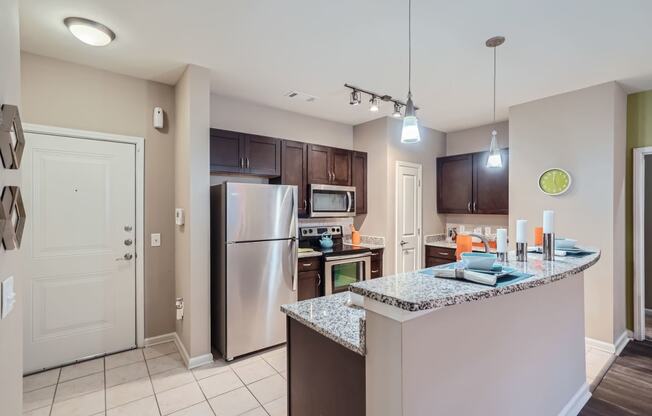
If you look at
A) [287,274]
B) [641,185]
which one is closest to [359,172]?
[287,274]

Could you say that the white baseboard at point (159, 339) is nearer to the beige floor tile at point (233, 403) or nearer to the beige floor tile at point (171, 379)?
the beige floor tile at point (171, 379)

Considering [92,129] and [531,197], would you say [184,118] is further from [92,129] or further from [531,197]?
[531,197]

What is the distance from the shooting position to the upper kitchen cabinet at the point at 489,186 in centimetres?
407

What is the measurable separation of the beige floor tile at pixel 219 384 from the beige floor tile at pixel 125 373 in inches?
21.7

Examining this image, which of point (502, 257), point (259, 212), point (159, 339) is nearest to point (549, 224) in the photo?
point (502, 257)

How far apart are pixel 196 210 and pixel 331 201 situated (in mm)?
1789

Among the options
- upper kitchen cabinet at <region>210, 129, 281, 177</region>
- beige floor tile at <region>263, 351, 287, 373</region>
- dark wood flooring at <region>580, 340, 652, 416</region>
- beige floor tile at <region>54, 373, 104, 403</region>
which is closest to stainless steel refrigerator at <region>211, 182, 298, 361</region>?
beige floor tile at <region>263, 351, 287, 373</region>

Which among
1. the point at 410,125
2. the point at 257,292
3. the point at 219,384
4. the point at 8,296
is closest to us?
the point at 8,296

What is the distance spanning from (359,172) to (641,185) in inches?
119

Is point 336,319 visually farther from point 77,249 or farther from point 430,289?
point 77,249

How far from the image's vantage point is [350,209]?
4.22 metres

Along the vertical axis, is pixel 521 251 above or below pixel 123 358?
above

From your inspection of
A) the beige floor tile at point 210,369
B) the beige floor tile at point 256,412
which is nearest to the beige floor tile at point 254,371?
the beige floor tile at point 210,369

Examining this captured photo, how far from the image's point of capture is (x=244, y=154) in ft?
11.0
